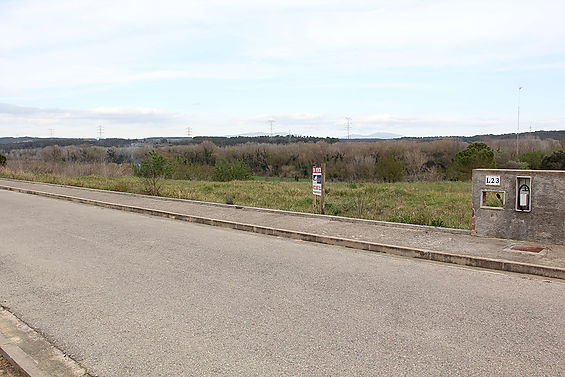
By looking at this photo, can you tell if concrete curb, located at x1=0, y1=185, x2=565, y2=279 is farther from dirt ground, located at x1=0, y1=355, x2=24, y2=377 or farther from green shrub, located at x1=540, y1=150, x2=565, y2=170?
green shrub, located at x1=540, y1=150, x2=565, y2=170

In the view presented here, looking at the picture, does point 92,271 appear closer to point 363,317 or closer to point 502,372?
point 363,317

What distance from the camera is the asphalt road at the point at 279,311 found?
13.6 ft

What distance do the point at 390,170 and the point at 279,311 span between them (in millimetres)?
56940

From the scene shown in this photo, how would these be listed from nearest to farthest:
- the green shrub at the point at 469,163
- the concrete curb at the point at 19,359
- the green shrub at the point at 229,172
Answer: the concrete curb at the point at 19,359 → the green shrub at the point at 229,172 → the green shrub at the point at 469,163

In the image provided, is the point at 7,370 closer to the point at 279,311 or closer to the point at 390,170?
the point at 279,311

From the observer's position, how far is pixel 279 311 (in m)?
5.43

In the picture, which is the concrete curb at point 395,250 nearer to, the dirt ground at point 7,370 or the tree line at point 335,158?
the dirt ground at point 7,370

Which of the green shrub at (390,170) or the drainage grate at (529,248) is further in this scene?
the green shrub at (390,170)

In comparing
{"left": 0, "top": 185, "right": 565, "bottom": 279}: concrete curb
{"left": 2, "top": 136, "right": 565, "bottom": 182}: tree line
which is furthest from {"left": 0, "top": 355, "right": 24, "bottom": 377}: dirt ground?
{"left": 2, "top": 136, "right": 565, "bottom": 182}: tree line

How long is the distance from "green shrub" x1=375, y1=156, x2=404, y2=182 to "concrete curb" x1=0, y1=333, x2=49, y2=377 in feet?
187

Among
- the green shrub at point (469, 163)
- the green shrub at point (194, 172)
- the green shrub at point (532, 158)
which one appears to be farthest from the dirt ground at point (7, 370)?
the green shrub at point (532, 158)

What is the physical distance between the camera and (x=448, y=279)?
665 cm

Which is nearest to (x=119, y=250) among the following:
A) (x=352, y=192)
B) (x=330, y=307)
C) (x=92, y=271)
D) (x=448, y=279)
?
(x=92, y=271)

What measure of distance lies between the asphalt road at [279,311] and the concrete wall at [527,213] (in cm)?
185
